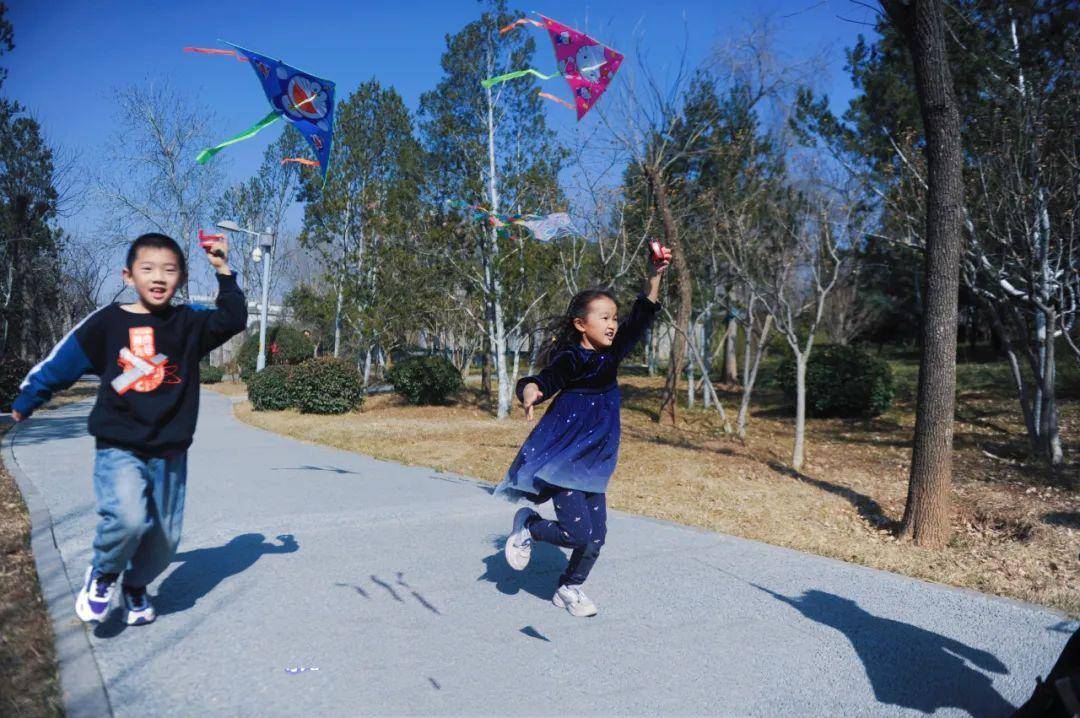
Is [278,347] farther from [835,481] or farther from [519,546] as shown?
[519,546]

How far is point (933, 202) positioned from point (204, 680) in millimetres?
5884

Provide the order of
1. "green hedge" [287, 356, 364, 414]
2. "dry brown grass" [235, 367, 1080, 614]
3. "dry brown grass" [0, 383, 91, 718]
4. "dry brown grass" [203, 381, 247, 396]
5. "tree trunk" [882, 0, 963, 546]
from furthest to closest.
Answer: "dry brown grass" [203, 381, 247, 396]
"green hedge" [287, 356, 364, 414]
"tree trunk" [882, 0, 963, 546]
"dry brown grass" [235, 367, 1080, 614]
"dry brown grass" [0, 383, 91, 718]

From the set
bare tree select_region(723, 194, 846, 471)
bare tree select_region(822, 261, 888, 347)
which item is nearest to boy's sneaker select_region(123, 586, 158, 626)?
bare tree select_region(723, 194, 846, 471)

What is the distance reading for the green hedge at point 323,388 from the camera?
17406mm

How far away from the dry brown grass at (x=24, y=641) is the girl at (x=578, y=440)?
2201 millimetres

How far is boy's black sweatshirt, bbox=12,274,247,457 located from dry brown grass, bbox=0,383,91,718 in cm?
90

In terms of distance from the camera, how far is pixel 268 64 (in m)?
6.71

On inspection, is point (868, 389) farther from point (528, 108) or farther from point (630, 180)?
point (528, 108)

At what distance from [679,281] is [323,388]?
27.4 ft

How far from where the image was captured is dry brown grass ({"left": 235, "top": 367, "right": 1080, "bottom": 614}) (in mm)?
5449

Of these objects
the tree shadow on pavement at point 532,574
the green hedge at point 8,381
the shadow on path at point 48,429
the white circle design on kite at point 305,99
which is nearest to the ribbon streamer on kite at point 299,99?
the white circle design on kite at point 305,99

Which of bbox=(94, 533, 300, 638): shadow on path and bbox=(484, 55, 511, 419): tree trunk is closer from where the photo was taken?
bbox=(94, 533, 300, 638): shadow on path

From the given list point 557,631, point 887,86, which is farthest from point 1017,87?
point 557,631

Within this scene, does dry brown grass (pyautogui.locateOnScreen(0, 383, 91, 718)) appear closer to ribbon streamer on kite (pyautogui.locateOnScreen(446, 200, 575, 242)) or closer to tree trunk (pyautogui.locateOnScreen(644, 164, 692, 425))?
ribbon streamer on kite (pyautogui.locateOnScreen(446, 200, 575, 242))
